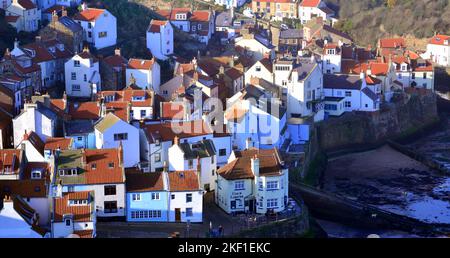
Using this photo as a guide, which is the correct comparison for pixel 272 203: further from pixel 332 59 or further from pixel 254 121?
pixel 332 59

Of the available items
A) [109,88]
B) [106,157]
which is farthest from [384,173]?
[106,157]

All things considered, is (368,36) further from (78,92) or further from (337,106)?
(78,92)

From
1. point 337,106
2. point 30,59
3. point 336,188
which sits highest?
point 30,59

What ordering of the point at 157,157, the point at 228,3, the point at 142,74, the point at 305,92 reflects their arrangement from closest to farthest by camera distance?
the point at 157,157 → the point at 142,74 → the point at 305,92 → the point at 228,3

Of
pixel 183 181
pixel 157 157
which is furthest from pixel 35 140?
pixel 183 181

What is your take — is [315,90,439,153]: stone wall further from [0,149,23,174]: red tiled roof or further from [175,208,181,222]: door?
[0,149,23,174]: red tiled roof

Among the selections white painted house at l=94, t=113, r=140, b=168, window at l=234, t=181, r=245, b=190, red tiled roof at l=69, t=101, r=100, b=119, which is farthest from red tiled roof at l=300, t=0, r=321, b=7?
window at l=234, t=181, r=245, b=190

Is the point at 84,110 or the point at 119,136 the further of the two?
the point at 84,110
